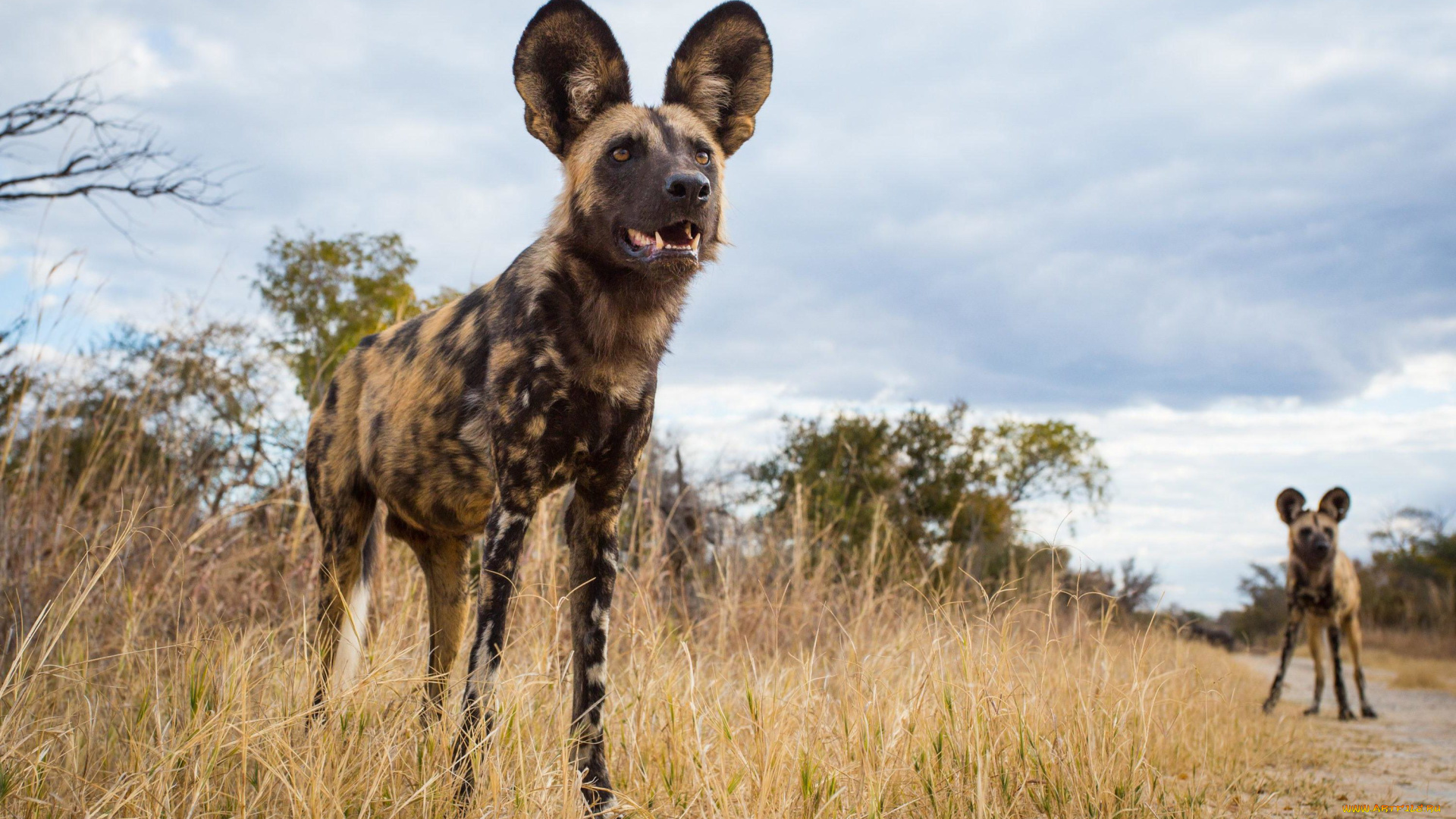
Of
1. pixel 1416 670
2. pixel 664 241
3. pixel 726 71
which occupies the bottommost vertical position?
pixel 1416 670

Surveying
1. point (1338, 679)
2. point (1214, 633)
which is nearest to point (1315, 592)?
point (1338, 679)

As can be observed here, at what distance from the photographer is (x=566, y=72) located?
3.09 metres

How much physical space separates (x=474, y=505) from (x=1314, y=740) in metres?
5.94

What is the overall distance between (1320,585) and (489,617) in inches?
362

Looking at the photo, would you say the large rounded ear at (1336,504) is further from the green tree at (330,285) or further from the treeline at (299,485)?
the green tree at (330,285)

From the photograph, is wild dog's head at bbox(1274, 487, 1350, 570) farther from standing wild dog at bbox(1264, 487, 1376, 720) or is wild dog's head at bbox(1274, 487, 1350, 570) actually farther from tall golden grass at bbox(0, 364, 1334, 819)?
tall golden grass at bbox(0, 364, 1334, 819)

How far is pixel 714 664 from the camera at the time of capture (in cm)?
486

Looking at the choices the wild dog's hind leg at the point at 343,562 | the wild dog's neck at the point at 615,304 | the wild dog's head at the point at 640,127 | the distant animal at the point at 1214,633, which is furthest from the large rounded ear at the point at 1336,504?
the wild dog's hind leg at the point at 343,562

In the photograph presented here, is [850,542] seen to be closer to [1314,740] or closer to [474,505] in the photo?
[1314,740]

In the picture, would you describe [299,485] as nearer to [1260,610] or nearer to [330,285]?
[330,285]

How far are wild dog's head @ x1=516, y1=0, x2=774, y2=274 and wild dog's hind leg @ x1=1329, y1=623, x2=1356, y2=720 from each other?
824 centimetres

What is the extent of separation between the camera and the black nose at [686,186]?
9.05 ft

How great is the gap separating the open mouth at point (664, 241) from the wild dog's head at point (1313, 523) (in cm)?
884

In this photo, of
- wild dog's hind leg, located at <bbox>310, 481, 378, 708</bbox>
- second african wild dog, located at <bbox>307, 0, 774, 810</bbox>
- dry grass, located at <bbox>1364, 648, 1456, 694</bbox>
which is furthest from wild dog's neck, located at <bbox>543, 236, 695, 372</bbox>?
dry grass, located at <bbox>1364, 648, 1456, 694</bbox>
